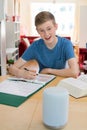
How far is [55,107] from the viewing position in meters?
0.70

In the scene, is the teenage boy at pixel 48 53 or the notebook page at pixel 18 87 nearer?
the notebook page at pixel 18 87

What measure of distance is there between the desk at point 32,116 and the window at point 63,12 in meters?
5.82

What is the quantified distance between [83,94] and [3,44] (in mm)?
2486

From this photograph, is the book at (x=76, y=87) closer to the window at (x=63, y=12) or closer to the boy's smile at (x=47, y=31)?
the boy's smile at (x=47, y=31)

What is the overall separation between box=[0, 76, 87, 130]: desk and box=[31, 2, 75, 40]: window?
5.82 m

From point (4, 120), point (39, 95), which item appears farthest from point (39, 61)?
point (4, 120)

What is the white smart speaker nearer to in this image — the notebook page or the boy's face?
the notebook page

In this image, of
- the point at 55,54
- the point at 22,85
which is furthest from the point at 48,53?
the point at 22,85

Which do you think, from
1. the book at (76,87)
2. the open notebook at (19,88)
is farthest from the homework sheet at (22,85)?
the book at (76,87)

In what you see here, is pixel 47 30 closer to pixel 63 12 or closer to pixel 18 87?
pixel 18 87

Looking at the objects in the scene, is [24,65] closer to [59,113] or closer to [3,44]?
[59,113]

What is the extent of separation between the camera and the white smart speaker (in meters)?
0.70

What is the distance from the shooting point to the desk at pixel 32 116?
0.73 metres

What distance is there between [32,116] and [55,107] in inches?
5.9
